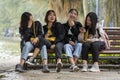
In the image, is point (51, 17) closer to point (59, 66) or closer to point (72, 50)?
point (72, 50)

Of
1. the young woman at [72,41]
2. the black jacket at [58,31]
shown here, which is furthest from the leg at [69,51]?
the black jacket at [58,31]

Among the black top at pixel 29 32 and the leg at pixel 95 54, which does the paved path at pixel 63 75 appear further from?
the black top at pixel 29 32

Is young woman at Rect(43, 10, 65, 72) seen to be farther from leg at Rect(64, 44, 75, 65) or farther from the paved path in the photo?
the paved path

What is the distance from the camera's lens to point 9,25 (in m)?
70.0

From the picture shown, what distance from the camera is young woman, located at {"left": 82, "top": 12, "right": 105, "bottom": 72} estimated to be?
8820mm

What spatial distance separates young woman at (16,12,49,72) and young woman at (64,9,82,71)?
565 millimetres

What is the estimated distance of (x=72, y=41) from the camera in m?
9.15

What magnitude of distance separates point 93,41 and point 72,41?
501 mm

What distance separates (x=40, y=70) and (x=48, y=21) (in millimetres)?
1189

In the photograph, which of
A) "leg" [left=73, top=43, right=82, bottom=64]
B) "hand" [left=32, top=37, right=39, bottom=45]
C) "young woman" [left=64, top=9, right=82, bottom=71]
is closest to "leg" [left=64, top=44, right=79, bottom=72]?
"young woman" [left=64, top=9, right=82, bottom=71]

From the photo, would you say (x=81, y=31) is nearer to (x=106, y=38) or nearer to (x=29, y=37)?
(x=106, y=38)

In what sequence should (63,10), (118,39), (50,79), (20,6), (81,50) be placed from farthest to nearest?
(20,6) < (63,10) < (118,39) < (81,50) < (50,79)

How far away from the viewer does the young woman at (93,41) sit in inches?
347

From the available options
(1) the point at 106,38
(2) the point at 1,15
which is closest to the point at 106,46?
(1) the point at 106,38
